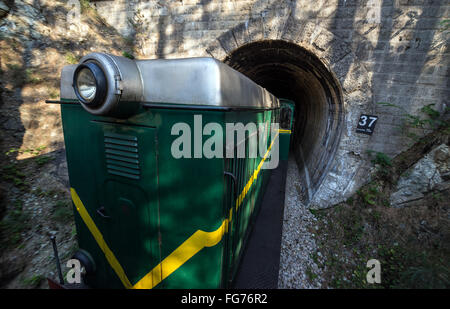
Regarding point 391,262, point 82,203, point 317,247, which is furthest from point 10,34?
point 391,262

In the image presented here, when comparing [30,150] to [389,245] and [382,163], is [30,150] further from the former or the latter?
[382,163]

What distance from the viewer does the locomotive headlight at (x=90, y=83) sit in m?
1.20

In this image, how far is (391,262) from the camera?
12.0 ft

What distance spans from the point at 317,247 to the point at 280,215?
44.0 inches

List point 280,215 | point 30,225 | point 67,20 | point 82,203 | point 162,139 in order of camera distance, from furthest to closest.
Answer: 1. point 67,20
2. point 280,215
3. point 30,225
4. point 82,203
5. point 162,139

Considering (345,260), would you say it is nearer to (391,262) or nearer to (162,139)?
(391,262)

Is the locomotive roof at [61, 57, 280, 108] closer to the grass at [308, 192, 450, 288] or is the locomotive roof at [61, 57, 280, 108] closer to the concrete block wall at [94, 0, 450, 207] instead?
the grass at [308, 192, 450, 288]

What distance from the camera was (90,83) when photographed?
1.33 m

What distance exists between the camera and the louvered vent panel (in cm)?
147

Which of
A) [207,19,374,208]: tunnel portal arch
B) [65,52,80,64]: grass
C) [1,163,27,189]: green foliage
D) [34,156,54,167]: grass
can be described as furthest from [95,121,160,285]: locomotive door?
[65,52,80,64]: grass

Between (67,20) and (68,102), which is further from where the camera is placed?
(67,20)

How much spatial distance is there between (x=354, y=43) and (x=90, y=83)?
6.00 m

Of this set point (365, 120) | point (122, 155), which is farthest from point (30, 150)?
point (365, 120)

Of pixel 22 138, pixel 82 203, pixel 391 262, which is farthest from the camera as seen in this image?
pixel 22 138
